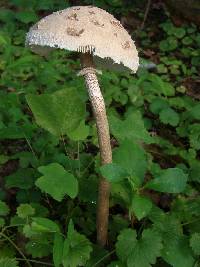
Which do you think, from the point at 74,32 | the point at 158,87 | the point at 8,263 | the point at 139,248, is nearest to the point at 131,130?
the point at 139,248

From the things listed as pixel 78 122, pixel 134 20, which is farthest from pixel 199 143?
pixel 134 20

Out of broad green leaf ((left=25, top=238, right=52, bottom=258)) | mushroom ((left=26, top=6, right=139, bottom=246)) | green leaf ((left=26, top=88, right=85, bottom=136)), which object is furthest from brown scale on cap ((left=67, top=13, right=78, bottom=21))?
broad green leaf ((left=25, top=238, right=52, bottom=258))

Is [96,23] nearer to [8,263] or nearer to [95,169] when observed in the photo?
[95,169]

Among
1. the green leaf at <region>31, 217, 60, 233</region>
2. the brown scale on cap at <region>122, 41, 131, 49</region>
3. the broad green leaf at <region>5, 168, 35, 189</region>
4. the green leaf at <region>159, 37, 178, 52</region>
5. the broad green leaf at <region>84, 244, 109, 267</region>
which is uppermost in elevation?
the brown scale on cap at <region>122, 41, 131, 49</region>

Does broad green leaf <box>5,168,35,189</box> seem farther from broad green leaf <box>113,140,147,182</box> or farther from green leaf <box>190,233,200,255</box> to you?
green leaf <box>190,233,200,255</box>

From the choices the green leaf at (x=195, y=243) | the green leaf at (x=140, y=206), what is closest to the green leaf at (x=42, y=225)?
the green leaf at (x=140, y=206)

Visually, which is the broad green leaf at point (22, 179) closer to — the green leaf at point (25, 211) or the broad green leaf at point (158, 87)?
the green leaf at point (25, 211)

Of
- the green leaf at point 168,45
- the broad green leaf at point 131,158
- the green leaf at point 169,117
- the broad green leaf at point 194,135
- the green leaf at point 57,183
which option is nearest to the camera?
the green leaf at point 57,183

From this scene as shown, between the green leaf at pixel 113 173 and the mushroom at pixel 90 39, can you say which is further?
the green leaf at pixel 113 173
